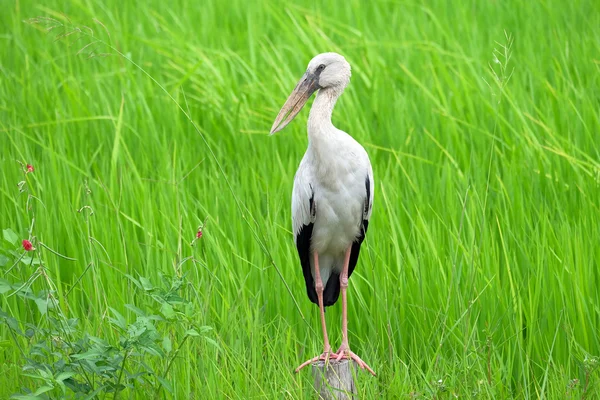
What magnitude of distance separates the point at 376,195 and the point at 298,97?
105cm

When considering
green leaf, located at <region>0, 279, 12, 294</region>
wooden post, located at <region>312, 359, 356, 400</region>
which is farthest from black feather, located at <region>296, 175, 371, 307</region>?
green leaf, located at <region>0, 279, 12, 294</region>

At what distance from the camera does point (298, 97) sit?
11.2 feet

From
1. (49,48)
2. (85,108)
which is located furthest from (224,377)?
(49,48)

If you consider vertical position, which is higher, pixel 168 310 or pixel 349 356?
pixel 168 310

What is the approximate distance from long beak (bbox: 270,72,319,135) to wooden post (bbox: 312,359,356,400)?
877 millimetres

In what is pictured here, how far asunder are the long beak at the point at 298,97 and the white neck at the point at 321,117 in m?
0.06

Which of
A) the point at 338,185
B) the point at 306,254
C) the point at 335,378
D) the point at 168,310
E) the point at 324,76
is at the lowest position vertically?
the point at 335,378

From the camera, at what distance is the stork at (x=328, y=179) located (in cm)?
329

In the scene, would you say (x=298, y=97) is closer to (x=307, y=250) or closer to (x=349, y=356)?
(x=307, y=250)

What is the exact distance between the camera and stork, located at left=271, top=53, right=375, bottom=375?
3287 mm

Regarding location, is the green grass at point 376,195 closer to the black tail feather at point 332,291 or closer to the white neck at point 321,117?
the black tail feather at point 332,291

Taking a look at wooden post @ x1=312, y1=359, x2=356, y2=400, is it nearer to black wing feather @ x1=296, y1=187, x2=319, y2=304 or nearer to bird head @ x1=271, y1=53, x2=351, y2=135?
black wing feather @ x1=296, y1=187, x2=319, y2=304

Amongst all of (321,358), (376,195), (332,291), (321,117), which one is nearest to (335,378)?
(321,358)

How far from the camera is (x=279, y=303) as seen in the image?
3795 mm
